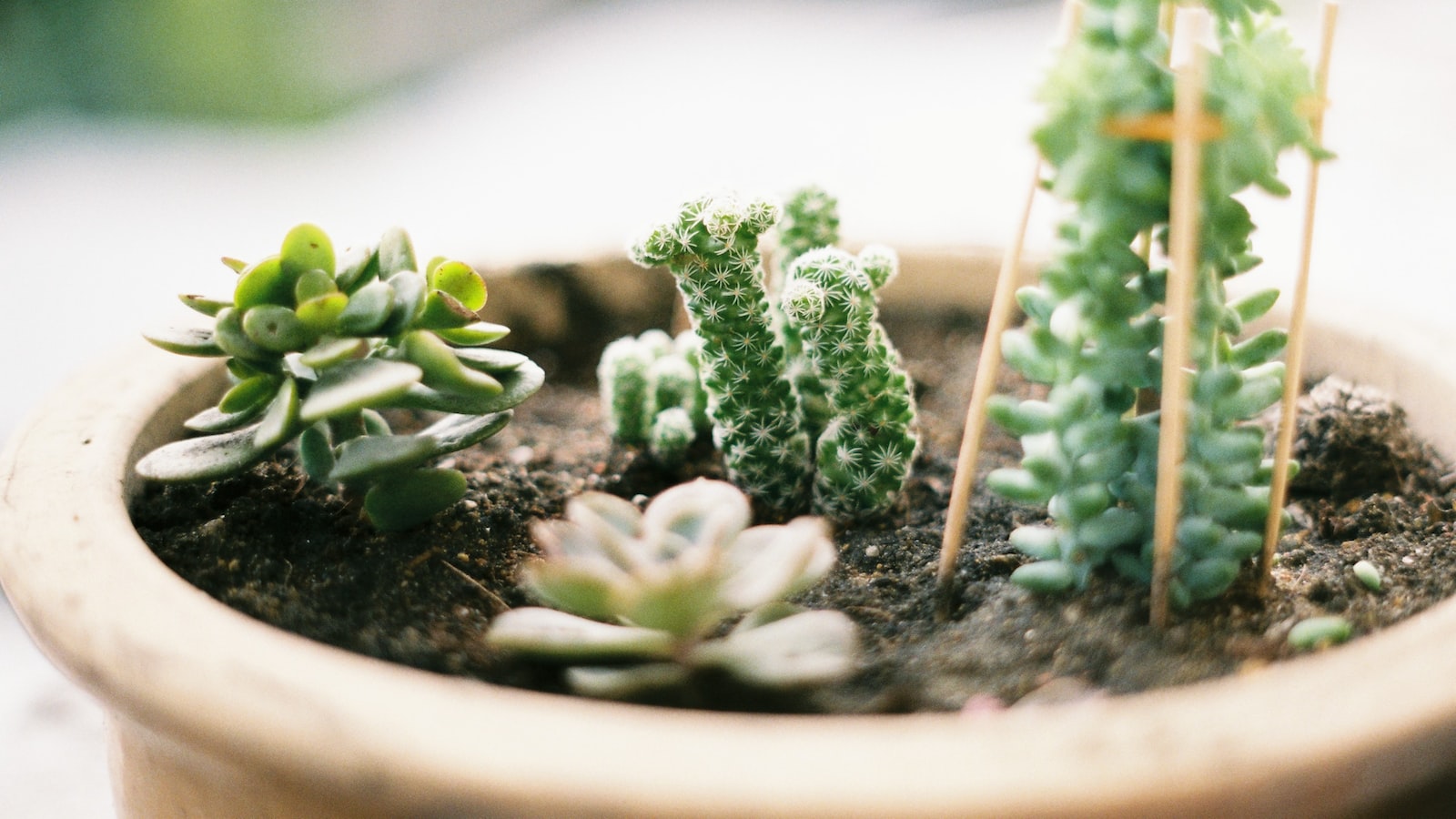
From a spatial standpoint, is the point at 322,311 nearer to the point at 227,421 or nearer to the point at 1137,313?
the point at 227,421

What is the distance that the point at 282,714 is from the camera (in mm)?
547

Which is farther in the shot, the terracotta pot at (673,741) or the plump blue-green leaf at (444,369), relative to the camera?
the plump blue-green leaf at (444,369)

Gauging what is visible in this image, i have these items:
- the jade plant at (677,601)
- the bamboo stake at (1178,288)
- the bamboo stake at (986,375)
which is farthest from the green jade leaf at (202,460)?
the bamboo stake at (1178,288)

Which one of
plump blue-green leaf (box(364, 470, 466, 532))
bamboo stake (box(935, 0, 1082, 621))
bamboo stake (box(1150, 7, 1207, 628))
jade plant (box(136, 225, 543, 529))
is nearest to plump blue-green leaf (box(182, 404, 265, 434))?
jade plant (box(136, 225, 543, 529))

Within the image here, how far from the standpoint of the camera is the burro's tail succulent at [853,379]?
0.87 meters

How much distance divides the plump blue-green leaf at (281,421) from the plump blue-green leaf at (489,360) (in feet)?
0.39

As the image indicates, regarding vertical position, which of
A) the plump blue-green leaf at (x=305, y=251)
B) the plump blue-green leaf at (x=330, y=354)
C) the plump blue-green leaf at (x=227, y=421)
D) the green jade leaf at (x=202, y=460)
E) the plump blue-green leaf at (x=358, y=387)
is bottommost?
the green jade leaf at (x=202, y=460)

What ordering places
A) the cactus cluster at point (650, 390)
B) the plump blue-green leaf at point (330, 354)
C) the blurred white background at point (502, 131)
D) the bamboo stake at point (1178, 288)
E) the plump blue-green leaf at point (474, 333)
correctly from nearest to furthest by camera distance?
1. the bamboo stake at point (1178, 288)
2. the plump blue-green leaf at point (330, 354)
3. the plump blue-green leaf at point (474, 333)
4. the cactus cluster at point (650, 390)
5. the blurred white background at point (502, 131)

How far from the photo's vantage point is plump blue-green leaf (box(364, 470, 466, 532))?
2.69ft

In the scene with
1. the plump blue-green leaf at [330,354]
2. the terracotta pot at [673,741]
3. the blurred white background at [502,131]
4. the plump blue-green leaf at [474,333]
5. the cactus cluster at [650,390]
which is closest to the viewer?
the terracotta pot at [673,741]

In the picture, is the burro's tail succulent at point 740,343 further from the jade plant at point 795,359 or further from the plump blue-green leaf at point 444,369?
the plump blue-green leaf at point 444,369

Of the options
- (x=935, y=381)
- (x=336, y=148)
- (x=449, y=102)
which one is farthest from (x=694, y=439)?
(x=449, y=102)

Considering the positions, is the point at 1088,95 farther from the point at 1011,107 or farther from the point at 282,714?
the point at 1011,107

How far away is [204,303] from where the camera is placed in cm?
78
